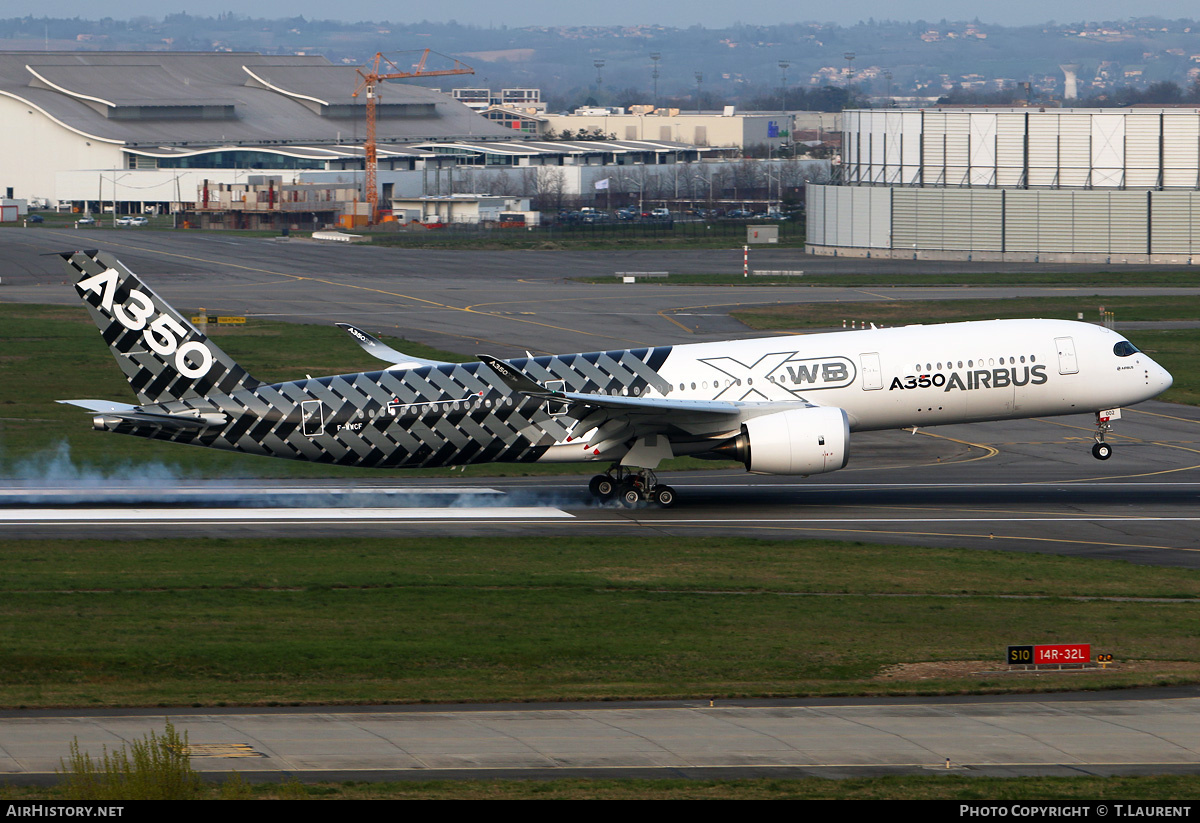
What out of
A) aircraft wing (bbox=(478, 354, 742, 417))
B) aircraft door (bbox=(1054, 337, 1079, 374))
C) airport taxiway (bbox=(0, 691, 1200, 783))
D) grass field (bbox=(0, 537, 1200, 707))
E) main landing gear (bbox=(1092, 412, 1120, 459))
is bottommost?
grass field (bbox=(0, 537, 1200, 707))

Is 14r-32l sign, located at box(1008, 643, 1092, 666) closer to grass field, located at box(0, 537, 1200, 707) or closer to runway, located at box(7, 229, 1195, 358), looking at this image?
grass field, located at box(0, 537, 1200, 707)

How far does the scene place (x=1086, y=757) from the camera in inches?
900

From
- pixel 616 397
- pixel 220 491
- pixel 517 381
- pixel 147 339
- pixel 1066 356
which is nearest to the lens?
pixel 517 381

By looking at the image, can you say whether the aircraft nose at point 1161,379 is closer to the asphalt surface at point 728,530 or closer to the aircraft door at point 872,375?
the asphalt surface at point 728,530

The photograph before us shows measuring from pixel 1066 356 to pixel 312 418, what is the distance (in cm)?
2475

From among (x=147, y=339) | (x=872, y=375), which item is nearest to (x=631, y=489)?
(x=872, y=375)

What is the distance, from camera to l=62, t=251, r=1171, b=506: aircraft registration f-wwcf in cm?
4356

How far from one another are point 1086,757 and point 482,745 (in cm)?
987

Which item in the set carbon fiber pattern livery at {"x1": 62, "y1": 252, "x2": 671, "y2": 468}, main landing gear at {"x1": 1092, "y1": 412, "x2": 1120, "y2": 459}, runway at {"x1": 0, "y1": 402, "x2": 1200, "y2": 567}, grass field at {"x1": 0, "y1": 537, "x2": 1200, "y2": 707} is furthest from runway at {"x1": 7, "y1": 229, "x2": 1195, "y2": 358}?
grass field at {"x1": 0, "y1": 537, "x2": 1200, "y2": 707}

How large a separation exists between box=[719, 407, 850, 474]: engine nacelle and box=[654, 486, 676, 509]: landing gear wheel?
3.44 m

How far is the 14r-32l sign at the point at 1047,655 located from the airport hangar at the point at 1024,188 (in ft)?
388

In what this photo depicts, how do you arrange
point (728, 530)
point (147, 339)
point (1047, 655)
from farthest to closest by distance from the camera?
point (147, 339)
point (728, 530)
point (1047, 655)

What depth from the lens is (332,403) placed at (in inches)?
1754

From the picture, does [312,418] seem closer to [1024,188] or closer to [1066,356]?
[1066,356]
